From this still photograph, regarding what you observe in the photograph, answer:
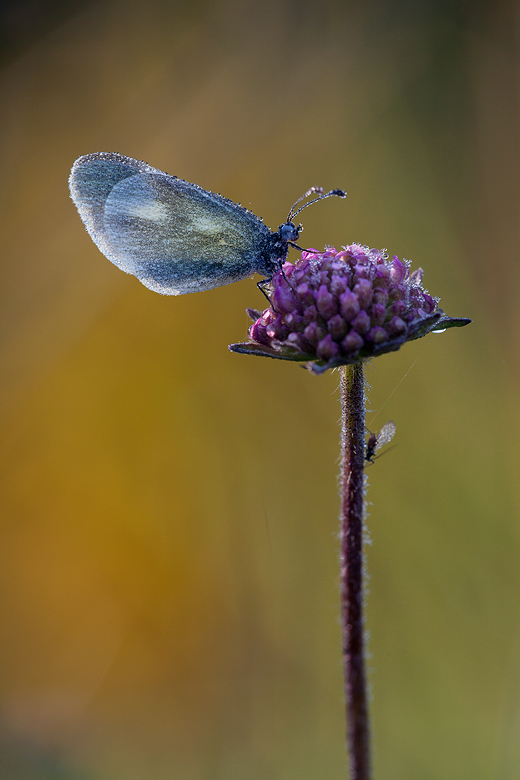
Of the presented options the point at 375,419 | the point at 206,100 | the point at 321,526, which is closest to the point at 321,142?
the point at 206,100

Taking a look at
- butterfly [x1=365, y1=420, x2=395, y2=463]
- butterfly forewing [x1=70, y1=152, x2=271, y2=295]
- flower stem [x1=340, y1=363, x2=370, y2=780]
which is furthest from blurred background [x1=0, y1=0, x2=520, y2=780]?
flower stem [x1=340, y1=363, x2=370, y2=780]

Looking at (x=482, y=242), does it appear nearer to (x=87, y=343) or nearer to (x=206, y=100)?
(x=206, y=100)

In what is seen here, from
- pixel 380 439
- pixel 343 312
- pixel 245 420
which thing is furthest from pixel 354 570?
pixel 245 420

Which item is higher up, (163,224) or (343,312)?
(163,224)

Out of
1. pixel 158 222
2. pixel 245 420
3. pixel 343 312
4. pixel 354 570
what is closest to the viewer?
pixel 354 570

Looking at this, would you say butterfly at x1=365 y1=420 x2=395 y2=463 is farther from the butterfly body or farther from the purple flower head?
the butterfly body

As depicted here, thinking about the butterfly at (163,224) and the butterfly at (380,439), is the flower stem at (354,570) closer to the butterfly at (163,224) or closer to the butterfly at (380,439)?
the butterfly at (380,439)

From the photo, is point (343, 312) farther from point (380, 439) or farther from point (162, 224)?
point (162, 224)
